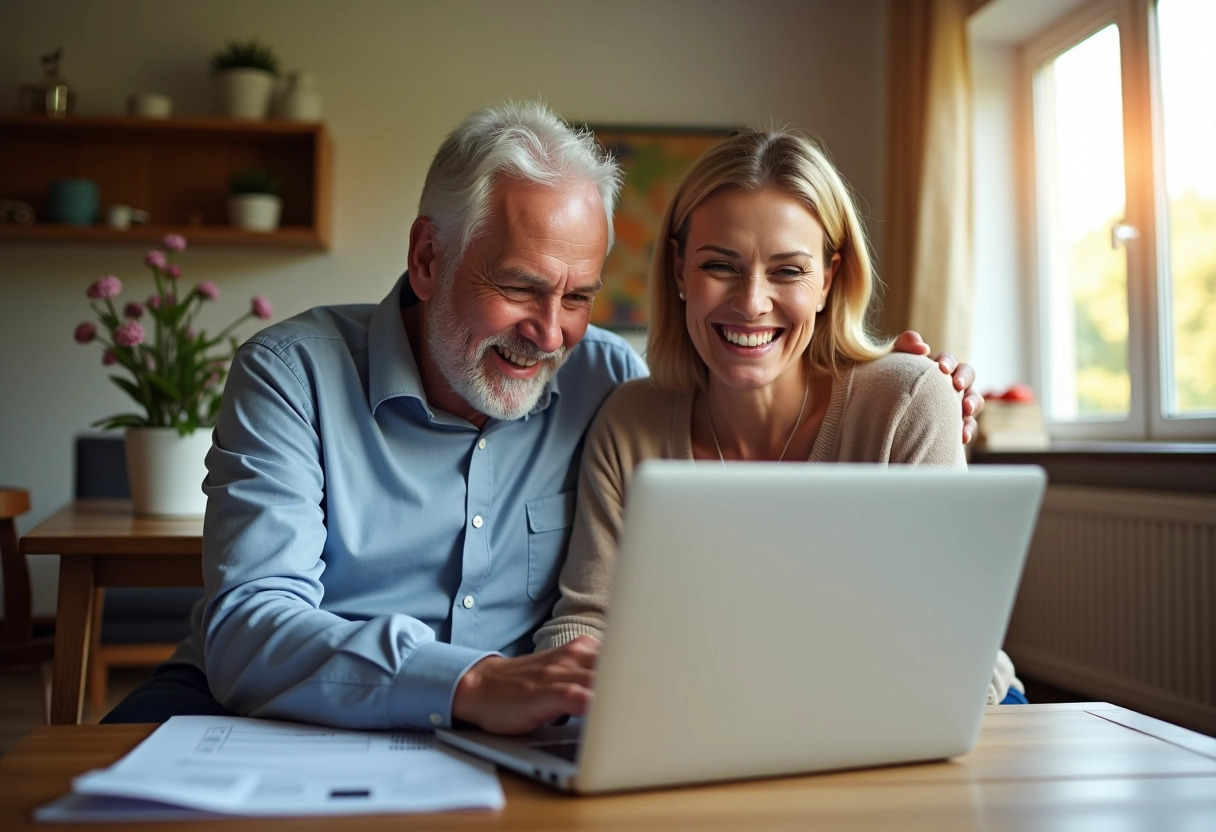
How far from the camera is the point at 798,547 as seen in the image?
0.68 metres

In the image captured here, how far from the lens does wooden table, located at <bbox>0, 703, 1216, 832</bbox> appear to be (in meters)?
0.68

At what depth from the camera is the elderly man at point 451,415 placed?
4.36ft

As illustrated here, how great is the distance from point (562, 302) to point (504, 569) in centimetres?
37

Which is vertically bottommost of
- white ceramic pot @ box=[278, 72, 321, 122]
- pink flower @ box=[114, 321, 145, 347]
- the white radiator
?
the white radiator

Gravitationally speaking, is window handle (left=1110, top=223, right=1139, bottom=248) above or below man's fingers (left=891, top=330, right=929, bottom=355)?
above

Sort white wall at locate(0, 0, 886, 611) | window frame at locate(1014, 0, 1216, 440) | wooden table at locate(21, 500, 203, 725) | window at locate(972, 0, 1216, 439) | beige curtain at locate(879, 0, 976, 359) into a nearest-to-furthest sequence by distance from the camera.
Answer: wooden table at locate(21, 500, 203, 725), window at locate(972, 0, 1216, 439), window frame at locate(1014, 0, 1216, 440), beige curtain at locate(879, 0, 976, 359), white wall at locate(0, 0, 886, 611)

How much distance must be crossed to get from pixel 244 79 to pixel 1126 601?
11.6 feet

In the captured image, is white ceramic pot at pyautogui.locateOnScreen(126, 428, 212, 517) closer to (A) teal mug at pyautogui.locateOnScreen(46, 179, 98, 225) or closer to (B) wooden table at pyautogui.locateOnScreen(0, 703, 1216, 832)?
(B) wooden table at pyautogui.locateOnScreen(0, 703, 1216, 832)

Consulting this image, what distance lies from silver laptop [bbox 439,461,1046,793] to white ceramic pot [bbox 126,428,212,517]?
5.15 feet

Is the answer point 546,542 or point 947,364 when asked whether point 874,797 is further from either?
point 947,364

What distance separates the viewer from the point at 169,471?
218cm

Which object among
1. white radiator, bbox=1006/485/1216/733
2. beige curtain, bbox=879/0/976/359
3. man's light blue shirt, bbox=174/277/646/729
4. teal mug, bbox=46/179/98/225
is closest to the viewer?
man's light blue shirt, bbox=174/277/646/729

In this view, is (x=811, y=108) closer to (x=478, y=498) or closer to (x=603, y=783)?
(x=478, y=498)

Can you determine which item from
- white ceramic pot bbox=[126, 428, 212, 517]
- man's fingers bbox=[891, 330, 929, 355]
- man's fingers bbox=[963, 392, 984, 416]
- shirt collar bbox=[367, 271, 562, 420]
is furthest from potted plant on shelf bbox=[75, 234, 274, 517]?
man's fingers bbox=[963, 392, 984, 416]
